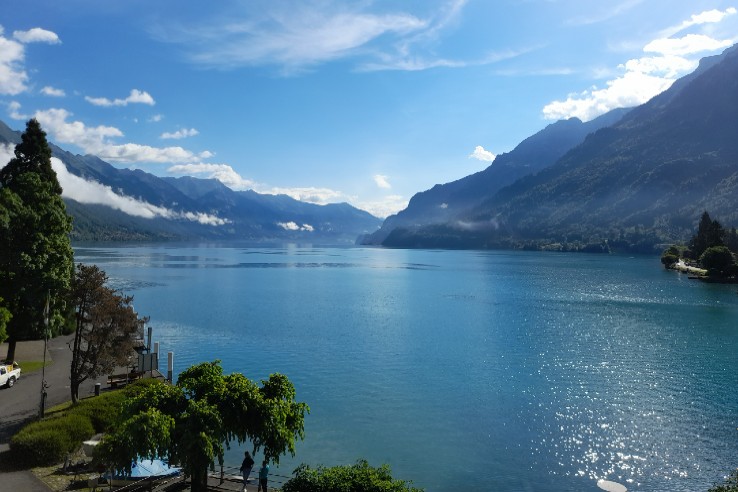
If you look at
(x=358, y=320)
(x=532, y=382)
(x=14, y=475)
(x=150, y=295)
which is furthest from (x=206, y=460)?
(x=150, y=295)

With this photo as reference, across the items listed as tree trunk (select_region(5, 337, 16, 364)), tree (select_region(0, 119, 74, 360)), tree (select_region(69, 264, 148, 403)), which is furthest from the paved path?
tree (select_region(0, 119, 74, 360))

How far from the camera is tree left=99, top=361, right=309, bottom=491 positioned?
21.9m

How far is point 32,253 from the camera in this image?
48.5 meters

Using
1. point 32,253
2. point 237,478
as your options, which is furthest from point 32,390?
point 237,478

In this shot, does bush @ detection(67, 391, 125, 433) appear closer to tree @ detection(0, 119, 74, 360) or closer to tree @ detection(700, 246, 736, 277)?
tree @ detection(0, 119, 74, 360)

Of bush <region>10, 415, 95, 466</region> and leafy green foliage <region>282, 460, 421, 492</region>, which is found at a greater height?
leafy green foliage <region>282, 460, 421, 492</region>

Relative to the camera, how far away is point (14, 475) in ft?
91.8

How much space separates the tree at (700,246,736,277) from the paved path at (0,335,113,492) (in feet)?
598

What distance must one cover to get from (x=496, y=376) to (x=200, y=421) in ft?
141

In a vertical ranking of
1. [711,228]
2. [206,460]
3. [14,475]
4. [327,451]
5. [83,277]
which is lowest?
[327,451]

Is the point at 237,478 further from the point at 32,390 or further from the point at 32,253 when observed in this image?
the point at 32,253

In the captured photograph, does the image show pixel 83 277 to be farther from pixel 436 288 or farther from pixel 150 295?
pixel 436 288

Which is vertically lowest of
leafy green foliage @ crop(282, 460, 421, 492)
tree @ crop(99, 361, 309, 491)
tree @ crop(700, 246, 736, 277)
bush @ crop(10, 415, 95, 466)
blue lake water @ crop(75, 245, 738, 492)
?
blue lake water @ crop(75, 245, 738, 492)

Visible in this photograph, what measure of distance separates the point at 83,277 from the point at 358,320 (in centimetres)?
5922
